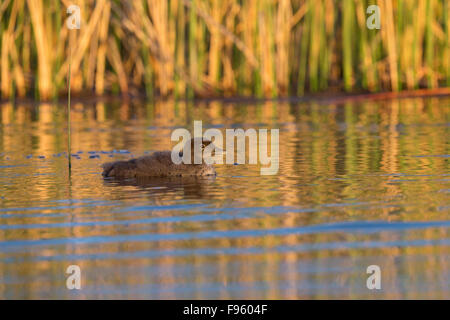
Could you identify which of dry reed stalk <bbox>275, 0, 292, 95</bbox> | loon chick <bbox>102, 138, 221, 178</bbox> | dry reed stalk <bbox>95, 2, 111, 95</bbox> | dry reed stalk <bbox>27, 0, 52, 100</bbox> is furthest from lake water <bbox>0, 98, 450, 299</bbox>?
dry reed stalk <bbox>95, 2, 111, 95</bbox>

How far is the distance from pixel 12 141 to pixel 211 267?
699 cm

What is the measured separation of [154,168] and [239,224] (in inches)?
95.4

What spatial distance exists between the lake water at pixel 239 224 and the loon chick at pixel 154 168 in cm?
16

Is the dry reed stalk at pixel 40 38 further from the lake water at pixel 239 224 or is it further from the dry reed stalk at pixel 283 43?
the lake water at pixel 239 224

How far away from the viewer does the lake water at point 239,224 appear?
173 inches

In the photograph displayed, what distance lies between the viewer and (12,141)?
1124 centimetres

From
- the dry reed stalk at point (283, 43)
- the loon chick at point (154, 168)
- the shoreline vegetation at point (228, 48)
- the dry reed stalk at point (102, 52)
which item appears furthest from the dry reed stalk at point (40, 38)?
the loon chick at point (154, 168)

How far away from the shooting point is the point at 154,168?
805 centimetres

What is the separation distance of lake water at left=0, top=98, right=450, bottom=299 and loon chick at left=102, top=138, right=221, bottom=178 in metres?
0.16

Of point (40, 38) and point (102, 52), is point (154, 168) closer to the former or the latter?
point (40, 38)

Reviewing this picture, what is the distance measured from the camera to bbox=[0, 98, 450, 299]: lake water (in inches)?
173

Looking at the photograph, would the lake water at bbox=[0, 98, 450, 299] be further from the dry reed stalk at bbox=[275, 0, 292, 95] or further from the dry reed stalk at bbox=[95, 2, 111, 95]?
the dry reed stalk at bbox=[95, 2, 111, 95]

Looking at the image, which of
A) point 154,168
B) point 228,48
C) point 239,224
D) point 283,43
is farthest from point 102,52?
point 239,224
